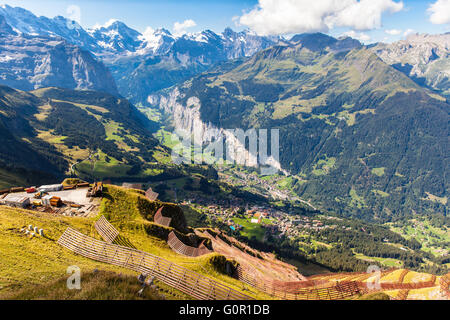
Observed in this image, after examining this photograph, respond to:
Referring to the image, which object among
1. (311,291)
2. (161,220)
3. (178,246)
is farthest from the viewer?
(161,220)

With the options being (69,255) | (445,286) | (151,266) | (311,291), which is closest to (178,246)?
(151,266)

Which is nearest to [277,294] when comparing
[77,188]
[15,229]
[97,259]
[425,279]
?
[97,259]

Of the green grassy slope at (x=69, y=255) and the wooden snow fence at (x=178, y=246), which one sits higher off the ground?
the green grassy slope at (x=69, y=255)

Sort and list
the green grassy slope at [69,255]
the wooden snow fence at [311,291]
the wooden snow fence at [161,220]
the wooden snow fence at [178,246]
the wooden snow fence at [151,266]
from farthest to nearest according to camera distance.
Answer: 1. the wooden snow fence at [161,220]
2. the wooden snow fence at [178,246]
3. the wooden snow fence at [311,291]
4. the wooden snow fence at [151,266]
5. the green grassy slope at [69,255]

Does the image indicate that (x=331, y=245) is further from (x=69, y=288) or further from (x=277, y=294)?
(x=69, y=288)

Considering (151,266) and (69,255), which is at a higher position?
(69,255)

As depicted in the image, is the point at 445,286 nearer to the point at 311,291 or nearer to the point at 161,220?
the point at 311,291

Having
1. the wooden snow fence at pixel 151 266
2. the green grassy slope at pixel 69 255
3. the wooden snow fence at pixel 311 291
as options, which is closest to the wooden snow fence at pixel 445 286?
the wooden snow fence at pixel 311 291

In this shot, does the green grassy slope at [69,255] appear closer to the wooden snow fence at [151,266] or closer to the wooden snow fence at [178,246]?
the wooden snow fence at [151,266]

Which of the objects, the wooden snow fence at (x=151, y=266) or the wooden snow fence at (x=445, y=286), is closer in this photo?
the wooden snow fence at (x=151, y=266)
